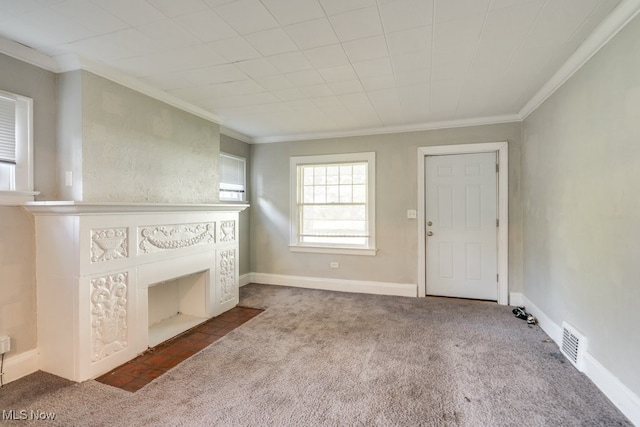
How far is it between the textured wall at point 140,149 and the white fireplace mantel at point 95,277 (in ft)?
1.01

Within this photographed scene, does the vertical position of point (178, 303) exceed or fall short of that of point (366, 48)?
it falls short

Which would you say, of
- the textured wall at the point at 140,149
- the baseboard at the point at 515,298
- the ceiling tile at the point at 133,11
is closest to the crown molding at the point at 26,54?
the textured wall at the point at 140,149

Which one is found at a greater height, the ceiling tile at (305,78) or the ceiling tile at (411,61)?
the ceiling tile at (305,78)

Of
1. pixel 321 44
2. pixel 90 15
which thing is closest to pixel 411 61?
pixel 321 44

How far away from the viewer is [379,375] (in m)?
2.25

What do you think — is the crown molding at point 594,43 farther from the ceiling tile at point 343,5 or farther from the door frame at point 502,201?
the ceiling tile at point 343,5

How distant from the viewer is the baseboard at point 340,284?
4.29 m

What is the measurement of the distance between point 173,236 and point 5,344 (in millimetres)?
1352

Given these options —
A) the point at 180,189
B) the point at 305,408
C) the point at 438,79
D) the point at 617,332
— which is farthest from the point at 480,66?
the point at 180,189

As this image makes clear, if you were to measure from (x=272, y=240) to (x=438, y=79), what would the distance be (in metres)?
3.40

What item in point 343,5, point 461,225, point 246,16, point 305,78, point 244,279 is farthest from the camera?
point 244,279

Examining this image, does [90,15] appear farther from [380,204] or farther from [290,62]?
[380,204]

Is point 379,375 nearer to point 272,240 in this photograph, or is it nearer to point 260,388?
point 260,388

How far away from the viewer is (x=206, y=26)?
6.40ft
